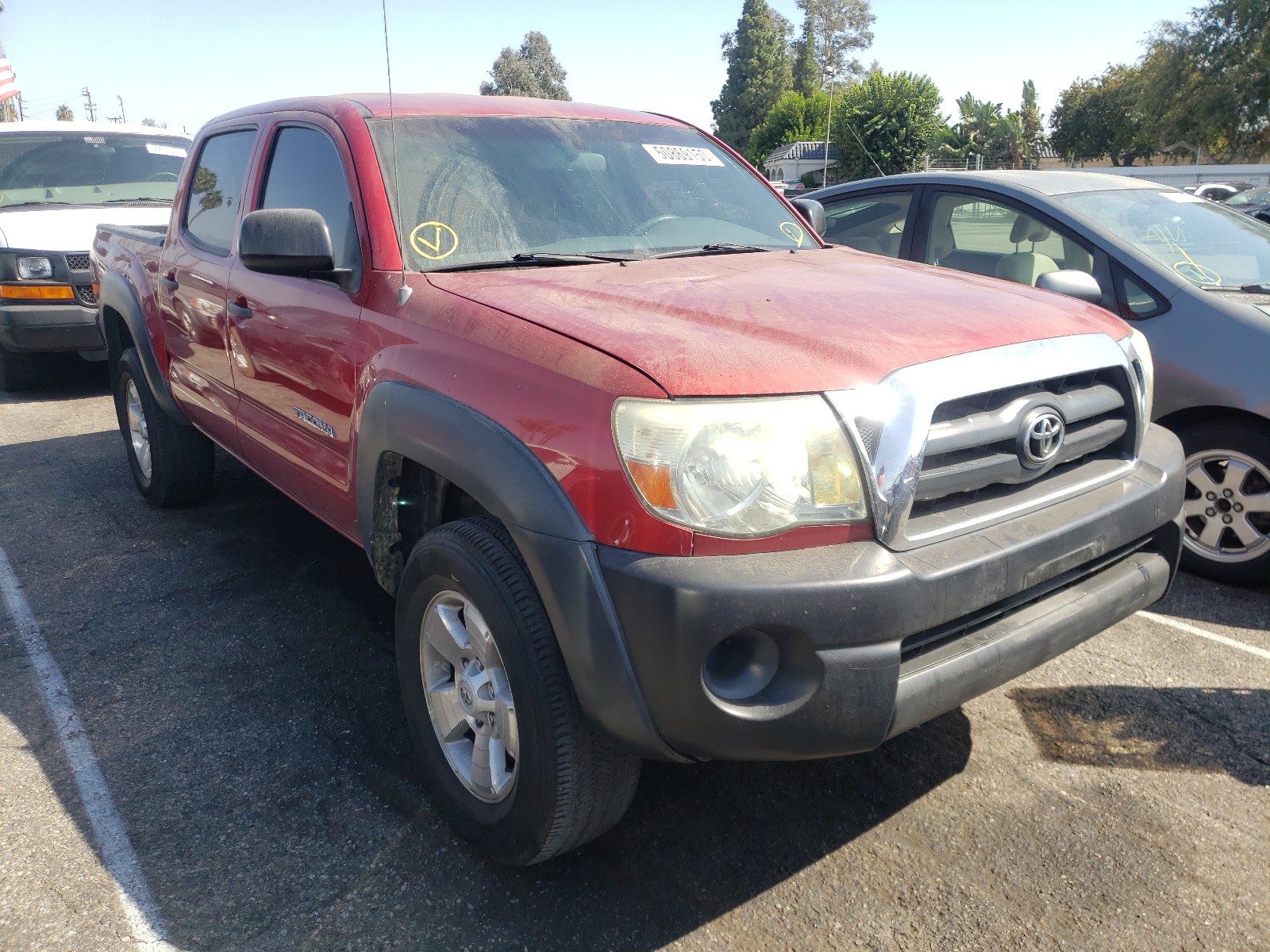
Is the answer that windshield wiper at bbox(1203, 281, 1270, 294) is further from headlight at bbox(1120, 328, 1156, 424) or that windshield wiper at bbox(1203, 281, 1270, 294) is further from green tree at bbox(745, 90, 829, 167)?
green tree at bbox(745, 90, 829, 167)

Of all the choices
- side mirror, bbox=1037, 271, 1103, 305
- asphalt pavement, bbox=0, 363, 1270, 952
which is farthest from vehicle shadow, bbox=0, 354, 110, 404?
side mirror, bbox=1037, 271, 1103, 305

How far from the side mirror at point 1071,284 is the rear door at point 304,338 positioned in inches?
96.8

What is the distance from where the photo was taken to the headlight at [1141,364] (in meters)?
2.63

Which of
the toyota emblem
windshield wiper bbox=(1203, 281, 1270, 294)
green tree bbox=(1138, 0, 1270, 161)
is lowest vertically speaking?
the toyota emblem

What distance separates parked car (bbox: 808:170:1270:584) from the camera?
3826mm

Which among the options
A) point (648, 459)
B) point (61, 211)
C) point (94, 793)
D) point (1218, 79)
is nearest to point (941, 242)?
point (648, 459)

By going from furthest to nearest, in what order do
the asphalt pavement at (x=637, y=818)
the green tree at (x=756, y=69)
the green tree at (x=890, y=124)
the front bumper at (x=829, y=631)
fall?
the green tree at (x=756, y=69) → the green tree at (x=890, y=124) → the asphalt pavement at (x=637, y=818) → the front bumper at (x=829, y=631)

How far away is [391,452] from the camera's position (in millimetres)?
2637

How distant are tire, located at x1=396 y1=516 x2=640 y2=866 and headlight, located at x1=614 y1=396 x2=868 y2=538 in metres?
0.40

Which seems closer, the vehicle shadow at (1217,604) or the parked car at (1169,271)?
the vehicle shadow at (1217,604)

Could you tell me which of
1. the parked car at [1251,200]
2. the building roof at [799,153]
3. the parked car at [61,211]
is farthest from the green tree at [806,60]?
the parked car at [61,211]

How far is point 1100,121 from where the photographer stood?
62.5 meters

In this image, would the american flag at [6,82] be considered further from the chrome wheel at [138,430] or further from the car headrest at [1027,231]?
the car headrest at [1027,231]

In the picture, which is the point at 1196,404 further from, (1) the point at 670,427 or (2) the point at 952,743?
(1) the point at 670,427
